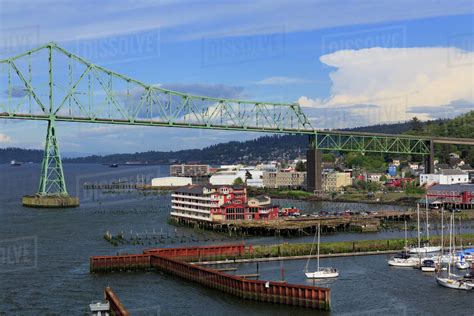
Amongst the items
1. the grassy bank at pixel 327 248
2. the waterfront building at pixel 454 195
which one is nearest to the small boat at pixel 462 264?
the grassy bank at pixel 327 248

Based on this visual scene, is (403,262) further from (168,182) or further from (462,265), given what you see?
(168,182)

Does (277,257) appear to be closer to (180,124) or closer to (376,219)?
(376,219)

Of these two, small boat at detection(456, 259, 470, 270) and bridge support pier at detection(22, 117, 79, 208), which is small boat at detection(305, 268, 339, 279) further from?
bridge support pier at detection(22, 117, 79, 208)

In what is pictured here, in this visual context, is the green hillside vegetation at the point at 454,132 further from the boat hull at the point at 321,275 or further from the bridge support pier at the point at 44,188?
the boat hull at the point at 321,275

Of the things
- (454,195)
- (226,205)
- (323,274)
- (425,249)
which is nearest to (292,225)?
(226,205)

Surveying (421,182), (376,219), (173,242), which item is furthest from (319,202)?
(173,242)
